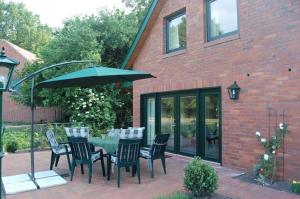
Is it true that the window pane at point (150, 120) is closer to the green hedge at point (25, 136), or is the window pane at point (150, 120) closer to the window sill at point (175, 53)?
the window sill at point (175, 53)

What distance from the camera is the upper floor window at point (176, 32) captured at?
9.48 metres

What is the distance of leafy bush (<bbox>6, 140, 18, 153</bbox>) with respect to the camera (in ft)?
34.4

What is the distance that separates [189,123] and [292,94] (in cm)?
350

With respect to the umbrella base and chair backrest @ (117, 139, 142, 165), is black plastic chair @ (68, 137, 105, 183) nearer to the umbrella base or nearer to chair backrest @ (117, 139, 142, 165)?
the umbrella base

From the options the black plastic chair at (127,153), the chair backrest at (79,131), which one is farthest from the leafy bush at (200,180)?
the chair backrest at (79,131)

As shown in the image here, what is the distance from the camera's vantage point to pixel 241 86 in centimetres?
718

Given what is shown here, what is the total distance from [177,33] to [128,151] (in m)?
4.91

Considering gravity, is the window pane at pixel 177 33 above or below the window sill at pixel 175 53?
above

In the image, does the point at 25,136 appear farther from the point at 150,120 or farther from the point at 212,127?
the point at 212,127

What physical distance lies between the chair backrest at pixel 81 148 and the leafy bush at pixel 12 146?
16.3 feet

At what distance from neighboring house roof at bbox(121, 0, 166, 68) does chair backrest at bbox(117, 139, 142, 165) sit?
5525 millimetres

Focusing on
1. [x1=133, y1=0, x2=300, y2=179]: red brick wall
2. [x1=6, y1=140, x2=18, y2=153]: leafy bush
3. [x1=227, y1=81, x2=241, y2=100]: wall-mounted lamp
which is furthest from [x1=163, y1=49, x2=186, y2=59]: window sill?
[x1=6, y1=140, x2=18, y2=153]: leafy bush

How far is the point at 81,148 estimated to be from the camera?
21.3 feet

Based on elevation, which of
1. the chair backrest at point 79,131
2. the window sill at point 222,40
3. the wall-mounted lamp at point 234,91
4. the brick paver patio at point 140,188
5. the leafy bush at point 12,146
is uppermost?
the window sill at point 222,40
